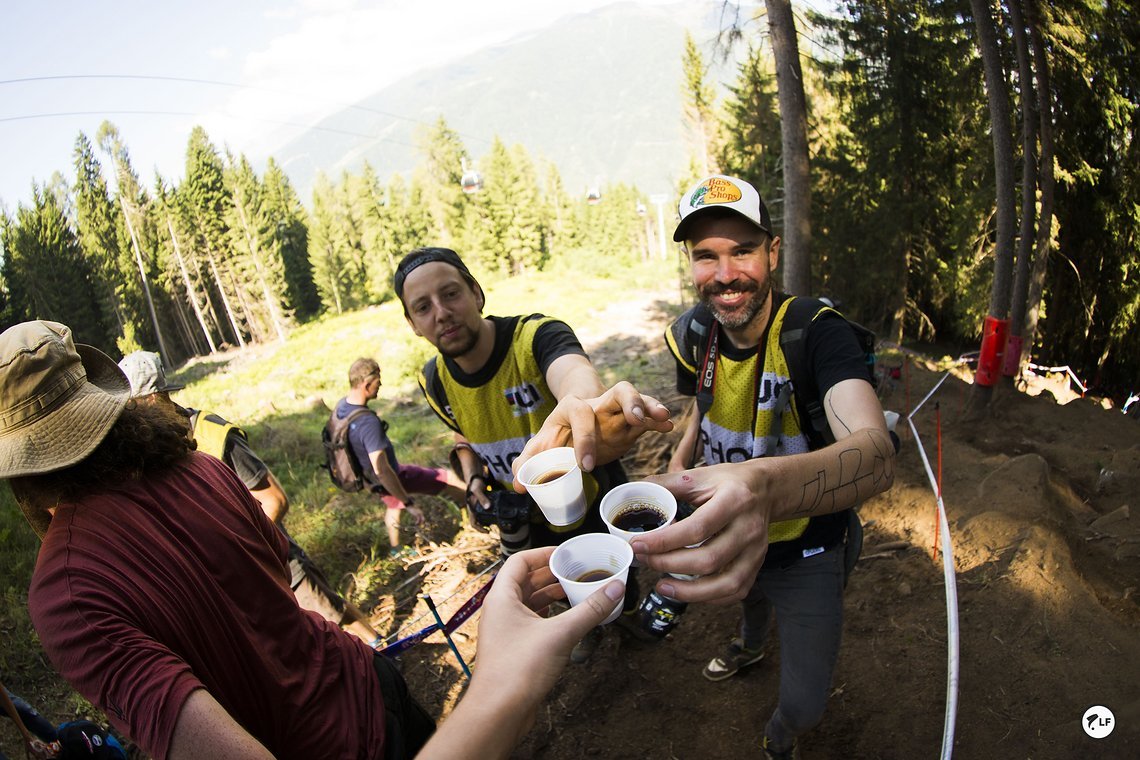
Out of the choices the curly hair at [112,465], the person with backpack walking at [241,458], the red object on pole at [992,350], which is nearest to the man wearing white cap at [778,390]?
the curly hair at [112,465]

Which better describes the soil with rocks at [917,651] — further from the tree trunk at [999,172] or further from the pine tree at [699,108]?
the pine tree at [699,108]

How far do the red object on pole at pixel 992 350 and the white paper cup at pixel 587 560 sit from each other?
391 inches

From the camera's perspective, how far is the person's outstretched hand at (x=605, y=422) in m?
2.08

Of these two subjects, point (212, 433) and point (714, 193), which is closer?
point (714, 193)

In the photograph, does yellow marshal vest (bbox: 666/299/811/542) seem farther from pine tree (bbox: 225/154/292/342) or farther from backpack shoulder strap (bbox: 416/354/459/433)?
pine tree (bbox: 225/154/292/342)

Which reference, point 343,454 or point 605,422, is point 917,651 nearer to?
point 605,422

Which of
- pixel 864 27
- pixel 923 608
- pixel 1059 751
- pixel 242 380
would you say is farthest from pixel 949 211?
pixel 242 380

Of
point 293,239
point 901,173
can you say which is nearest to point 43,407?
point 901,173

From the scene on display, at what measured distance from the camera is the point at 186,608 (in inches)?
69.5

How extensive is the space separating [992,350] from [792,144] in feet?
16.2

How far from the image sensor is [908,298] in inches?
806

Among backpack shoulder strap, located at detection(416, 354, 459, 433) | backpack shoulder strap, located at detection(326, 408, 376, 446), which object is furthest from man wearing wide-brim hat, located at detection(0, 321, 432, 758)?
backpack shoulder strap, located at detection(326, 408, 376, 446)

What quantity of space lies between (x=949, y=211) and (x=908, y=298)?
3.56m

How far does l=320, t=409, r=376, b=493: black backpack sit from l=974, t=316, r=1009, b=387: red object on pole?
9.52m
